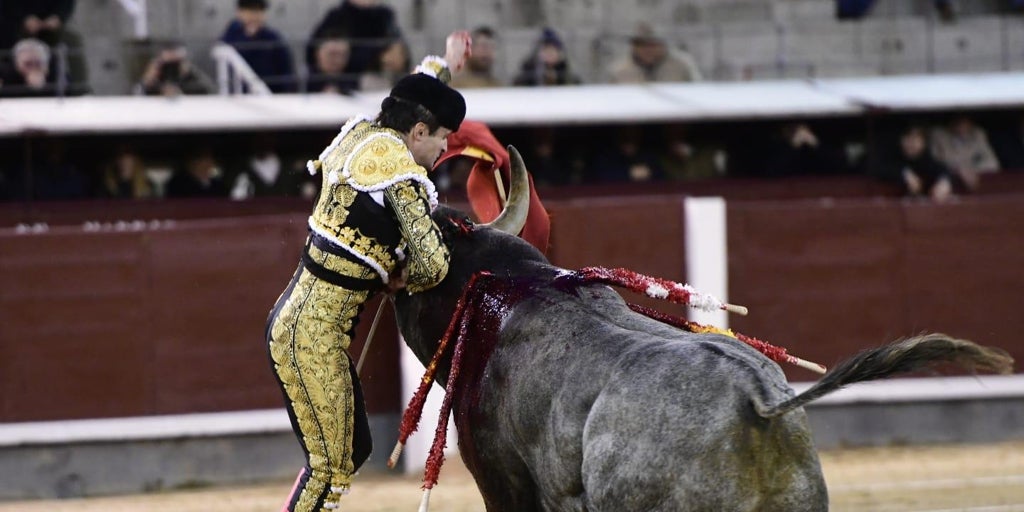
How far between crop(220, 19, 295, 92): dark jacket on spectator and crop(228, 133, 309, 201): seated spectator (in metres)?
0.42

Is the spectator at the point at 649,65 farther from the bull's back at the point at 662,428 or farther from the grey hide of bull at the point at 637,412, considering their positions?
the bull's back at the point at 662,428

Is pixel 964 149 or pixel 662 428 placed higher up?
pixel 662 428

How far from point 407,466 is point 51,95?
2.94 metres

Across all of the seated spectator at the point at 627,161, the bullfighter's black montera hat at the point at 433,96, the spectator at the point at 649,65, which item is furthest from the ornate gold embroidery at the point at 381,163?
the spectator at the point at 649,65

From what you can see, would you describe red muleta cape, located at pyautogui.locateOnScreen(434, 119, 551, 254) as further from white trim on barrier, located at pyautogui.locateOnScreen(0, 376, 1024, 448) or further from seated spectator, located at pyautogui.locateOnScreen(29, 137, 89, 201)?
seated spectator, located at pyautogui.locateOnScreen(29, 137, 89, 201)

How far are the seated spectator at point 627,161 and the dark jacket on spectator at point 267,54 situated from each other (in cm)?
188

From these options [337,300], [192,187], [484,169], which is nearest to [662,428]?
[337,300]

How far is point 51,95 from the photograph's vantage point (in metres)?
8.45

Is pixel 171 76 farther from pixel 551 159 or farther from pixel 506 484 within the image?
pixel 506 484

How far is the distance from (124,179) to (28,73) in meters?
0.75

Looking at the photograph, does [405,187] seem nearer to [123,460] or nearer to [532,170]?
[123,460]

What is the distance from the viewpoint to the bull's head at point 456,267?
12.5ft

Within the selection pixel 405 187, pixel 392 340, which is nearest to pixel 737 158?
pixel 392 340

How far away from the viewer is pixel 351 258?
3715 mm
